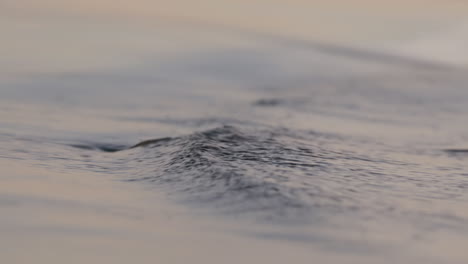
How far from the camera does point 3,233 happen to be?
8.52 feet

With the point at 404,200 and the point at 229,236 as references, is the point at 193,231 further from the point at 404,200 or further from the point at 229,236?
the point at 404,200

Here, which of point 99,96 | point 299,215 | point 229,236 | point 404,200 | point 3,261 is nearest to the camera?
point 3,261

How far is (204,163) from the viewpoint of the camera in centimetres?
419

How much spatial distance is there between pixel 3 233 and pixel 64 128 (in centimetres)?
304

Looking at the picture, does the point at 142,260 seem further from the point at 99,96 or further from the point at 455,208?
the point at 99,96

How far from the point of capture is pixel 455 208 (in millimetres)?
3531

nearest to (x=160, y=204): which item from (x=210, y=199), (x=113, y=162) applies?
(x=210, y=199)

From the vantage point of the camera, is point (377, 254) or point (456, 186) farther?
point (456, 186)

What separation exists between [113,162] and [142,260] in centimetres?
217

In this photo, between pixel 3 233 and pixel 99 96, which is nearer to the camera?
pixel 3 233

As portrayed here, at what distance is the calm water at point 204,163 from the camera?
267 cm

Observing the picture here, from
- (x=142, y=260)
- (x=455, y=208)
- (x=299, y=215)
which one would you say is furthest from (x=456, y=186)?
(x=142, y=260)

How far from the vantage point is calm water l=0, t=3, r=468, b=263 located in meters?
2.67

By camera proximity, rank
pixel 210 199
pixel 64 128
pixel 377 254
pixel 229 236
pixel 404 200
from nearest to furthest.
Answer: pixel 377 254, pixel 229 236, pixel 210 199, pixel 404 200, pixel 64 128
